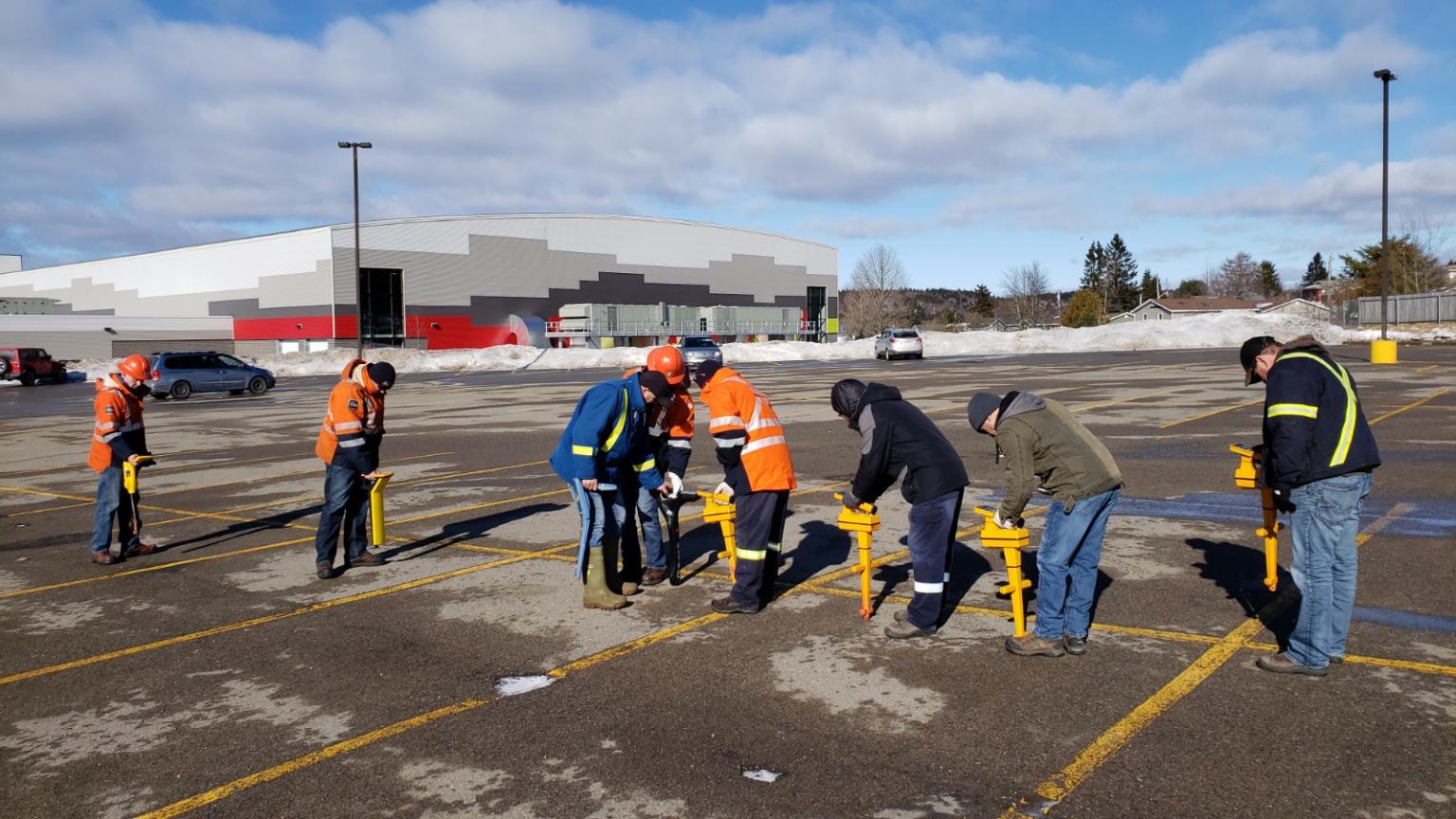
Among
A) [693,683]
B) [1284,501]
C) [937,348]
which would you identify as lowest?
[693,683]

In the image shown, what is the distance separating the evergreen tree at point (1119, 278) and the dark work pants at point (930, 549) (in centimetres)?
13409

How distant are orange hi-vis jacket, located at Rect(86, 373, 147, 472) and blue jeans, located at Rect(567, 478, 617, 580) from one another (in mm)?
4662

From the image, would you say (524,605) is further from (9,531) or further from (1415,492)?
(1415,492)

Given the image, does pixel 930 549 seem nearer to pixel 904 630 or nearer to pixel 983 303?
pixel 904 630

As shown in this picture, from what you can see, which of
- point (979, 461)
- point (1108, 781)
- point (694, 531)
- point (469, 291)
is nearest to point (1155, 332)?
point (469, 291)

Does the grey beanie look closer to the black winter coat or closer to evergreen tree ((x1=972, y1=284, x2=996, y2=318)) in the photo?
the black winter coat

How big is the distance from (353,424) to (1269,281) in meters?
155

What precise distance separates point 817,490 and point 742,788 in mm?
7623

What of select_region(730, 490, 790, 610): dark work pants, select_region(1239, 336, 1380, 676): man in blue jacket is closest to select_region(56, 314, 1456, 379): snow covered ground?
select_region(730, 490, 790, 610): dark work pants

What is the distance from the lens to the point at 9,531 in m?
10.7

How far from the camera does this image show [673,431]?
8.24 metres

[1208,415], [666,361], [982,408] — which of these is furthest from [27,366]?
[982,408]

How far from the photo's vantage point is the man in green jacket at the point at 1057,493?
18.5 ft

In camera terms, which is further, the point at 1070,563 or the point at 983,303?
the point at 983,303
